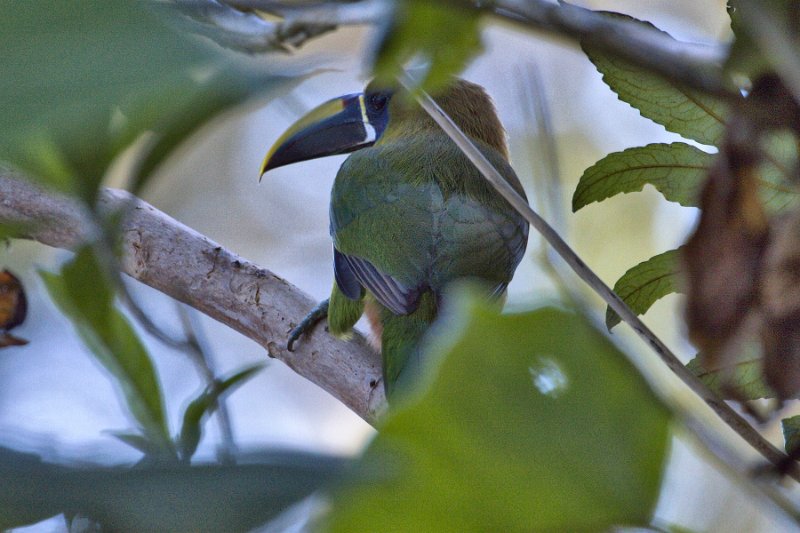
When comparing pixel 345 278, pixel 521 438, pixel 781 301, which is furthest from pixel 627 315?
pixel 345 278

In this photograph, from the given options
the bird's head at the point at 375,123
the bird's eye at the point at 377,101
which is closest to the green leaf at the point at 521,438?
the bird's head at the point at 375,123

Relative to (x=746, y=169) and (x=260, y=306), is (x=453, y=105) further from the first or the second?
(x=746, y=169)

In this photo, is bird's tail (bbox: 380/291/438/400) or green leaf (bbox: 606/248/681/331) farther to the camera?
bird's tail (bbox: 380/291/438/400)

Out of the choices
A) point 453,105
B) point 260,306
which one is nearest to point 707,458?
point 260,306

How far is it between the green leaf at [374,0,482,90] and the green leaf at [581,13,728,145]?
38 cm

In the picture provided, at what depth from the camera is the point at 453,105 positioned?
8.82 ft

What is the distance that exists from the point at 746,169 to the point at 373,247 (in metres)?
1.65

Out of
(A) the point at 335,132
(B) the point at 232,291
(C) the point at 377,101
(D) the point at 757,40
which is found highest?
(C) the point at 377,101

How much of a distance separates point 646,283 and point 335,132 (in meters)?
1.97

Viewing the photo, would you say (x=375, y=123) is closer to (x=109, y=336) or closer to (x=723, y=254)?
(x=109, y=336)

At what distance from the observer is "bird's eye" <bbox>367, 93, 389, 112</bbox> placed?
2.71 meters

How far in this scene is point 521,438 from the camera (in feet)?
1.33

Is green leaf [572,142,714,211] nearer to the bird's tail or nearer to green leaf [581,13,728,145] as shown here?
green leaf [581,13,728,145]

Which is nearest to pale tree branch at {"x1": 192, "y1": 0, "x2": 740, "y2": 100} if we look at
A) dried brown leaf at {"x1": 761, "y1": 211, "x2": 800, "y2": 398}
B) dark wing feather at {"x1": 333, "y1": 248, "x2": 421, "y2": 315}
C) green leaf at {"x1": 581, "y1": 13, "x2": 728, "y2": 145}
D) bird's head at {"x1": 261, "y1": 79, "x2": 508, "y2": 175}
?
dried brown leaf at {"x1": 761, "y1": 211, "x2": 800, "y2": 398}
